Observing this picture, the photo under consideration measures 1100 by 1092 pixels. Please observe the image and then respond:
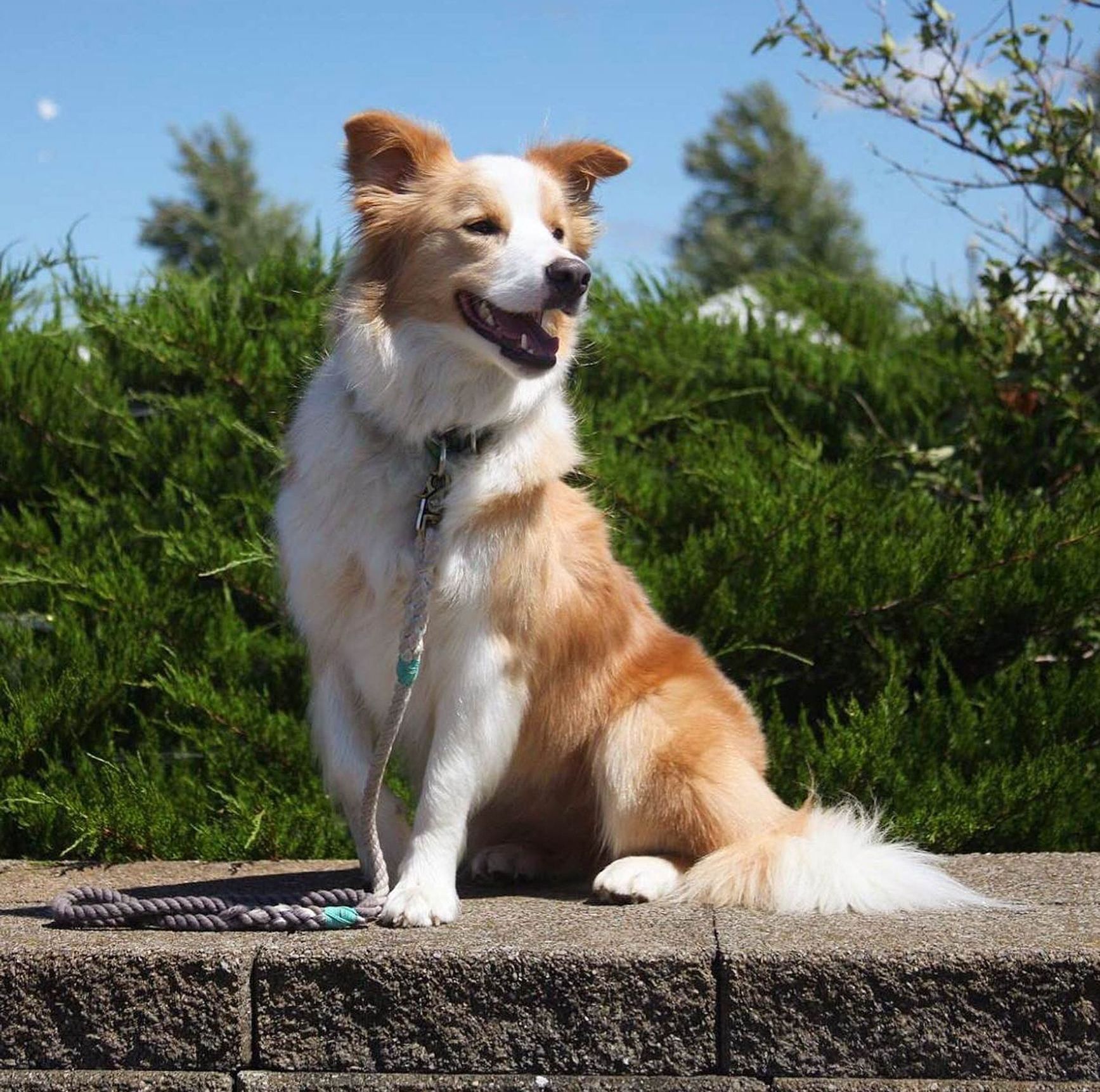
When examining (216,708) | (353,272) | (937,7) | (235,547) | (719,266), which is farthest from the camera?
(719,266)

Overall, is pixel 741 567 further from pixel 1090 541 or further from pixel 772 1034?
pixel 772 1034

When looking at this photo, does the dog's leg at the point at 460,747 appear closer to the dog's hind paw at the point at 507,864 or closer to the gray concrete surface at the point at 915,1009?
the dog's hind paw at the point at 507,864

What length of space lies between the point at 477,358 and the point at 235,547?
73.6 inches

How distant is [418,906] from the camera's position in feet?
9.49

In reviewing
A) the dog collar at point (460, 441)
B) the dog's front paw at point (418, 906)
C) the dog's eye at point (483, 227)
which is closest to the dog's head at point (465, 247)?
the dog's eye at point (483, 227)

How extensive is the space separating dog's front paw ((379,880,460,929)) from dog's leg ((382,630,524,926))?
5 cm

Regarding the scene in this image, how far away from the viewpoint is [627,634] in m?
3.45

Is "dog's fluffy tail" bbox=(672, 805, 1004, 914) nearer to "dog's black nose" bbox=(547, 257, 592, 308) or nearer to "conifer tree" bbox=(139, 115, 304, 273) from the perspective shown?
"dog's black nose" bbox=(547, 257, 592, 308)

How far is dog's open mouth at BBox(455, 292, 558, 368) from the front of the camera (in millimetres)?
3125

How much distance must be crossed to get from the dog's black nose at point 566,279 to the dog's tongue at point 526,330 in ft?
0.33

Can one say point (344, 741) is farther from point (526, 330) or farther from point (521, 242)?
point (521, 242)

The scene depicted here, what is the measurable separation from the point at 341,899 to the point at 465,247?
1.48 m

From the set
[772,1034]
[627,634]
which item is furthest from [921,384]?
[772,1034]

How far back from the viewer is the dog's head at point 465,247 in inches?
122
